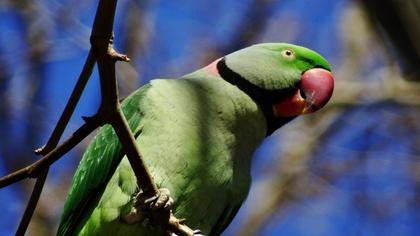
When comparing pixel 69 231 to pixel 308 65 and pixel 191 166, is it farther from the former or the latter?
pixel 308 65

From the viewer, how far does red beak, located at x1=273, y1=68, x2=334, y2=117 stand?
2799 mm

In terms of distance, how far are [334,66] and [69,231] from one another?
194 inches

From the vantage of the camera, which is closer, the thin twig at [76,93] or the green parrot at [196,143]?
the thin twig at [76,93]

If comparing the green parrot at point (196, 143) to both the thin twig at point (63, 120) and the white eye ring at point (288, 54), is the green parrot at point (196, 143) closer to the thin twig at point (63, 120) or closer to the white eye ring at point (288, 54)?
the white eye ring at point (288, 54)

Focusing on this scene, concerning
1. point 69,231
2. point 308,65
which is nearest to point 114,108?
point 69,231

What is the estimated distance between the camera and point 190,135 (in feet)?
8.14

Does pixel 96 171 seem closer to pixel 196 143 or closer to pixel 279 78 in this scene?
pixel 196 143

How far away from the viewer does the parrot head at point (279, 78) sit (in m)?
2.78

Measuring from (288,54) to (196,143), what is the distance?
64 cm

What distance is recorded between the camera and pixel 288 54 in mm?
2912

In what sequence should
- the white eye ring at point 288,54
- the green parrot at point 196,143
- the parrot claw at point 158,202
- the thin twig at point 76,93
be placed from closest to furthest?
the thin twig at point 76,93 < the parrot claw at point 158,202 < the green parrot at point 196,143 < the white eye ring at point 288,54

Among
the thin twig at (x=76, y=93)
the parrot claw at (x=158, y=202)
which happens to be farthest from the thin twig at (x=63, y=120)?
the parrot claw at (x=158, y=202)

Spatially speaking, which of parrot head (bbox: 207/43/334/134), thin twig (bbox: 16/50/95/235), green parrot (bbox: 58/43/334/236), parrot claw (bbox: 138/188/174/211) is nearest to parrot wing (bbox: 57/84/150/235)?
green parrot (bbox: 58/43/334/236)

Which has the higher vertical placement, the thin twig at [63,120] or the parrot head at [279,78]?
the thin twig at [63,120]
